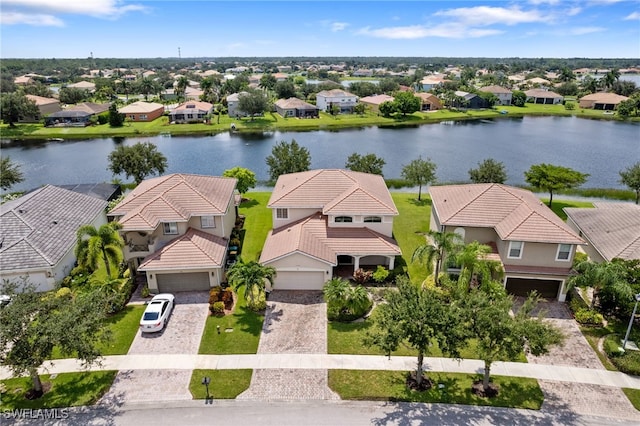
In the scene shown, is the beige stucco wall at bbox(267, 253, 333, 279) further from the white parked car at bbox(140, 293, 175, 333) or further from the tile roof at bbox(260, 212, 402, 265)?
the white parked car at bbox(140, 293, 175, 333)

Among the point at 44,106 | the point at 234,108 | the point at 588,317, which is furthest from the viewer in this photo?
the point at 234,108

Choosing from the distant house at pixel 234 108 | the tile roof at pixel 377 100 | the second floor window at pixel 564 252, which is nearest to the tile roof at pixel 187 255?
the second floor window at pixel 564 252

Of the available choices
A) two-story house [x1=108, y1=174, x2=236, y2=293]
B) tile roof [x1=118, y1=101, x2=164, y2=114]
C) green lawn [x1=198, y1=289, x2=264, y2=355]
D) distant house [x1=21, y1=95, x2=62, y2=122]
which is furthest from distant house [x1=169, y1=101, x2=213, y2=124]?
green lawn [x1=198, y1=289, x2=264, y2=355]

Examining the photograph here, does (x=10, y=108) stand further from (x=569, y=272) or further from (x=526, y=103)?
(x=526, y=103)

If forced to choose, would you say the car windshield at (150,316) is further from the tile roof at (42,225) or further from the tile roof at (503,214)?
the tile roof at (503,214)

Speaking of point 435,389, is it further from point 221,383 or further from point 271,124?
point 271,124

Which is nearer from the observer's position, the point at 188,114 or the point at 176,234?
the point at 176,234

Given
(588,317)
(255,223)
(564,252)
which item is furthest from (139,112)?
(588,317)
